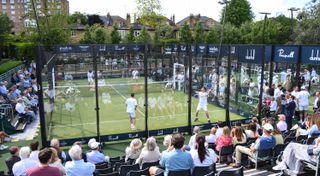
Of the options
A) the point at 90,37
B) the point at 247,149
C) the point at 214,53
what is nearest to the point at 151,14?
the point at 90,37

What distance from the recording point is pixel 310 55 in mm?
15688

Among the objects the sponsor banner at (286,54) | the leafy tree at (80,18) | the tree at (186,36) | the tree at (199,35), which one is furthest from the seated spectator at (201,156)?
the leafy tree at (80,18)

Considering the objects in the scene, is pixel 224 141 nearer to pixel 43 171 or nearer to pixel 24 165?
pixel 24 165

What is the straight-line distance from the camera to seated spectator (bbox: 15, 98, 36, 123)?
16.7 meters

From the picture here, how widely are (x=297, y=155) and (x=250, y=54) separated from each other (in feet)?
28.4

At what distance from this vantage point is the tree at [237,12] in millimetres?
79438

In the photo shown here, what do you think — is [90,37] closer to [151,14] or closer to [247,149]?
[151,14]

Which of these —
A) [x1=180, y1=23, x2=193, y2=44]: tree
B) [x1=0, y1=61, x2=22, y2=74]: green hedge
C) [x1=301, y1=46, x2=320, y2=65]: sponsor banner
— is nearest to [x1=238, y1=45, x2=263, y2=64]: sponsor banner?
[x1=301, y1=46, x2=320, y2=65]: sponsor banner

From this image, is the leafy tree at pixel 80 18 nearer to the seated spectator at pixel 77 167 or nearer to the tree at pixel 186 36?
the tree at pixel 186 36

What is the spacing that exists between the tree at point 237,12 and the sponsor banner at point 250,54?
64.6 m

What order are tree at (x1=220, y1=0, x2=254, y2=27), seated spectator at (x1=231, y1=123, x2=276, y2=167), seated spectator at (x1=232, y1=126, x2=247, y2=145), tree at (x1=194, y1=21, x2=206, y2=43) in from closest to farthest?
seated spectator at (x1=231, y1=123, x2=276, y2=167) → seated spectator at (x1=232, y1=126, x2=247, y2=145) → tree at (x1=194, y1=21, x2=206, y2=43) → tree at (x1=220, y1=0, x2=254, y2=27)

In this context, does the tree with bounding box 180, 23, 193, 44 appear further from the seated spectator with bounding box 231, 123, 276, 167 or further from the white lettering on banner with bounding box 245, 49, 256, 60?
the seated spectator with bounding box 231, 123, 276, 167

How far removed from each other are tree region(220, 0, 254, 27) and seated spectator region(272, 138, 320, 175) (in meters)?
73.6

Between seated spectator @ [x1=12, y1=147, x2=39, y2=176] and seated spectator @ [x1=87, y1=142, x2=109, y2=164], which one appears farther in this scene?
seated spectator @ [x1=87, y1=142, x2=109, y2=164]
